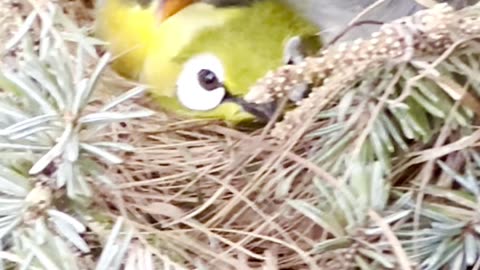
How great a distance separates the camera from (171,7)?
0.75 meters

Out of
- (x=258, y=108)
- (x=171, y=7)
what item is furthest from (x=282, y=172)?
(x=171, y=7)

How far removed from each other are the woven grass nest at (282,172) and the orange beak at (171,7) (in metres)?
0.12

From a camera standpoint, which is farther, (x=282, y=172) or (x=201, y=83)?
(x=201, y=83)

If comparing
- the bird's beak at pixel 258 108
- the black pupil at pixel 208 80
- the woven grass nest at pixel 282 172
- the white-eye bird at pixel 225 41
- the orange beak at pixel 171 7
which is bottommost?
the woven grass nest at pixel 282 172

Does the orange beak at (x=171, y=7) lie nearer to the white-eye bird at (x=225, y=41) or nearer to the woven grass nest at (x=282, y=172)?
the white-eye bird at (x=225, y=41)

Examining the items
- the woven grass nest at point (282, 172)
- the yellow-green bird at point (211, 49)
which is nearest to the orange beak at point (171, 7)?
the yellow-green bird at point (211, 49)

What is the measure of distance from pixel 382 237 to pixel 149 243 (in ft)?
0.44

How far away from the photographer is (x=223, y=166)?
2.10 ft

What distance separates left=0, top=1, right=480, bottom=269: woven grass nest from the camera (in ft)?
1.70

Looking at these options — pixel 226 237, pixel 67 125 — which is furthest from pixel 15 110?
pixel 226 237

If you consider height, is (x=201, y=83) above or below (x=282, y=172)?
above

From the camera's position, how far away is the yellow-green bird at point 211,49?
0.71 metres

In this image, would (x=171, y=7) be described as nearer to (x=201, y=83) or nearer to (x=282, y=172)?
(x=201, y=83)

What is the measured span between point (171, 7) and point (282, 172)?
22 cm
